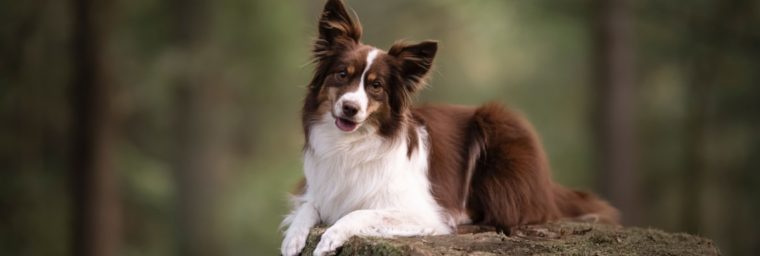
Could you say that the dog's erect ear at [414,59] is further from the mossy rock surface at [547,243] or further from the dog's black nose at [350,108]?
the mossy rock surface at [547,243]

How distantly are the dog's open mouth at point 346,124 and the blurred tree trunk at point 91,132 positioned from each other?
835 centimetres

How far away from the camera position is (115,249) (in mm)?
14234

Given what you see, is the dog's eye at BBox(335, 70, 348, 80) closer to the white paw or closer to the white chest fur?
the white chest fur

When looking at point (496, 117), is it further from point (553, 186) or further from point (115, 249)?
point (115, 249)

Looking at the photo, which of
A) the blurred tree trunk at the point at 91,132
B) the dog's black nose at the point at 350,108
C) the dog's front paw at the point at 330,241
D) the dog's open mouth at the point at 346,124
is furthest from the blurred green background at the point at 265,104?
the dog's front paw at the point at 330,241

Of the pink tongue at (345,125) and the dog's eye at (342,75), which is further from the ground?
the dog's eye at (342,75)

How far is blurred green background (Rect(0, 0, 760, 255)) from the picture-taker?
1434 cm

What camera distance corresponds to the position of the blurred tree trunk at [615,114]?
49.2 ft

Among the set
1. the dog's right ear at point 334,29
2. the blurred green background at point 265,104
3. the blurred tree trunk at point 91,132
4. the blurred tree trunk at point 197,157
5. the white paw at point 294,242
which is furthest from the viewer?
the blurred tree trunk at point 197,157

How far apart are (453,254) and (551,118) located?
771 inches

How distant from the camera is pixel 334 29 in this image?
255 inches

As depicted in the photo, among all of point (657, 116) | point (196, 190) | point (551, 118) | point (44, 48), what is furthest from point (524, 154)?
point (551, 118)

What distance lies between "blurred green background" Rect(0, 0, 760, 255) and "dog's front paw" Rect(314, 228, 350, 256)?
484cm

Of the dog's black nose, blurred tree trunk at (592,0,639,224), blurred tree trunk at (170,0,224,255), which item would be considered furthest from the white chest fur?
blurred tree trunk at (170,0,224,255)
